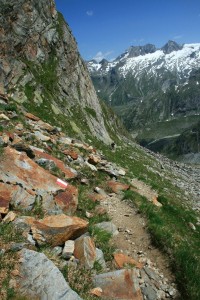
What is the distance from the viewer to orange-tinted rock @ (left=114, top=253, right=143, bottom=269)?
10.8m

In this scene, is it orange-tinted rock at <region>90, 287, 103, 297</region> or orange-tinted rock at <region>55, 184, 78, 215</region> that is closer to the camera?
orange-tinted rock at <region>90, 287, 103, 297</region>

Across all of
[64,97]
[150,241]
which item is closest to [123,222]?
[150,241]

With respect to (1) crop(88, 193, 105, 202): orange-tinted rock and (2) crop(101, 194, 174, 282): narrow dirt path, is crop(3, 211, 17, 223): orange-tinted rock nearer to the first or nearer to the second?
(2) crop(101, 194, 174, 282): narrow dirt path

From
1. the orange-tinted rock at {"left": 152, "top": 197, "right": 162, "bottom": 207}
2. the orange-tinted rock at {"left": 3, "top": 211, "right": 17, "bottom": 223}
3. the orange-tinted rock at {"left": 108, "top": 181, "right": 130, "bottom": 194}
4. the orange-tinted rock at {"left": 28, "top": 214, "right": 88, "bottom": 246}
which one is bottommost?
the orange-tinted rock at {"left": 152, "top": 197, "right": 162, "bottom": 207}

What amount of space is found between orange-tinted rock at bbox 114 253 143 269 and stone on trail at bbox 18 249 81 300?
3.11 metres

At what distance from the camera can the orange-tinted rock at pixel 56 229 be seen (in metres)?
9.77

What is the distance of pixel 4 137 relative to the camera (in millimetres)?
15703

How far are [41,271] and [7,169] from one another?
18.3ft

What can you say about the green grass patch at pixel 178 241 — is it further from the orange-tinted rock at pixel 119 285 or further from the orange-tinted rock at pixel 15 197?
the orange-tinted rock at pixel 15 197

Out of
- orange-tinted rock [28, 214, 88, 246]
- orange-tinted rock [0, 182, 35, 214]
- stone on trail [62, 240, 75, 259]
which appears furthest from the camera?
orange-tinted rock [0, 182, 35, 214]

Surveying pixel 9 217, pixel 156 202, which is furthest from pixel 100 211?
pixel 156 202

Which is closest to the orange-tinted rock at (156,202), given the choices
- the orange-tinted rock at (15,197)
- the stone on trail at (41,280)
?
the orange-tinted rock at (15,197)

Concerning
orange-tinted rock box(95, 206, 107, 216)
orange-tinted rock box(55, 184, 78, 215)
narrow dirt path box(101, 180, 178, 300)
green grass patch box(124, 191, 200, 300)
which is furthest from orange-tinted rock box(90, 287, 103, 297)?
orange-tinted rock box(95, 206, 107, 216)

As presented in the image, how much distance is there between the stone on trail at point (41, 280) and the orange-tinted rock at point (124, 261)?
10.2ft
